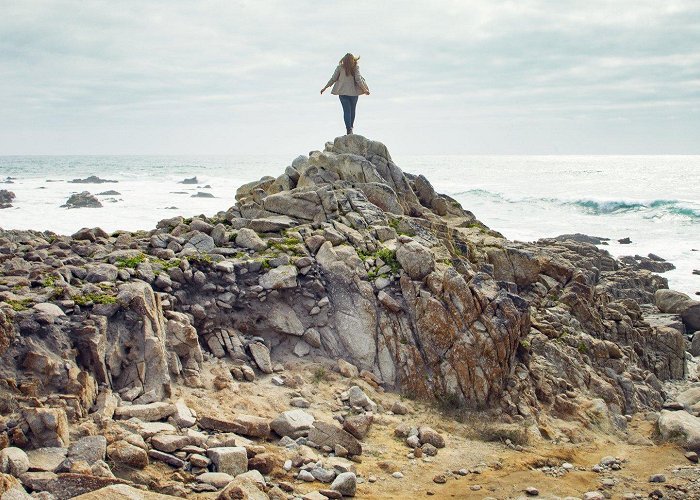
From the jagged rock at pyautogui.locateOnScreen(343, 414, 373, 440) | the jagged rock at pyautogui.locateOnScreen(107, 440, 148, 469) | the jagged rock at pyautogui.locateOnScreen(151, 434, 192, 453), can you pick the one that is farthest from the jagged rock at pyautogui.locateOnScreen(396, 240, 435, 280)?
the jagged rock at pyautogui.locateOnScreen(107, 440, 148, 469)

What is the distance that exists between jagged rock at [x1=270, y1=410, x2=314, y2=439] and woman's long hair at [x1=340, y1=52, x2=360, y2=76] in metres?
10.8

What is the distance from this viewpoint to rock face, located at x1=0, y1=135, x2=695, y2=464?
9.12 metres

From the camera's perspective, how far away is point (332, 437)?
9.18 m

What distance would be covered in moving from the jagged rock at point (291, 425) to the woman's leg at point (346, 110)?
10.7 meters

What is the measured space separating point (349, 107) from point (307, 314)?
808 centimetres

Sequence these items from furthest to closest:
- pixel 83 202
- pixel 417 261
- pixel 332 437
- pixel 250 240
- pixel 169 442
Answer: pixel 83 202 < pixel 250 240 < pixel 417 261 < pixel 332 437 < pixel 169 442

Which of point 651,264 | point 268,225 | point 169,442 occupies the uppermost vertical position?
point 268,225

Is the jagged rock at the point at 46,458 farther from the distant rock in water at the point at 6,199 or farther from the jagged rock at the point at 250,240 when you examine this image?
the distant rock in water at the point at 6,199

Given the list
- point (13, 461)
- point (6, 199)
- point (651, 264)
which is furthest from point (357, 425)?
point (6, 199)

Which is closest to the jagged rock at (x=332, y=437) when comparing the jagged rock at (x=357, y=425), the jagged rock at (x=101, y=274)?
A: the jagged rock at (x=357, y=425)

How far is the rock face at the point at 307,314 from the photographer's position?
359 inches

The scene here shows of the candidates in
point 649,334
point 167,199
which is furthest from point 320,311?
point 167,199

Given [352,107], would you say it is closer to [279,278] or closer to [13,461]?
[279,278]

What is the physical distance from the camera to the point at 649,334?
1816 cm
